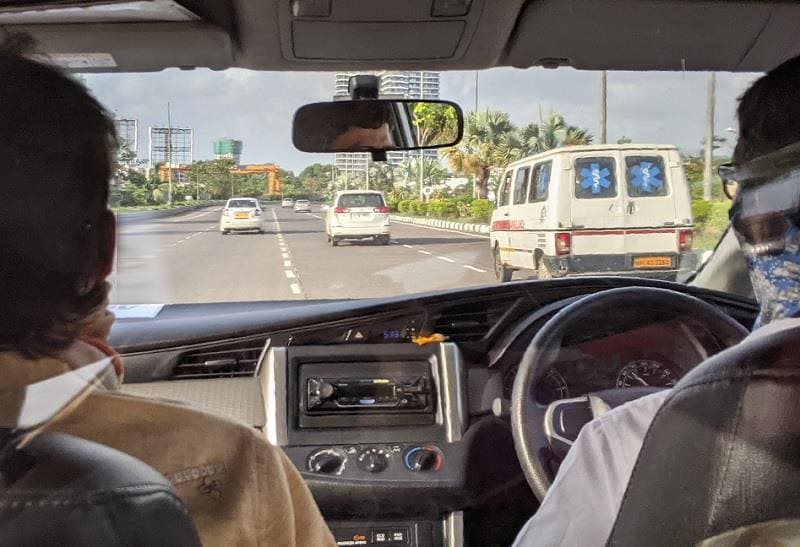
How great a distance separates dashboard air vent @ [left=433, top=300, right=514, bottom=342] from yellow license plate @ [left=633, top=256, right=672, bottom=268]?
645 millimetres

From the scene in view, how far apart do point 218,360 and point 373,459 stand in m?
0.81

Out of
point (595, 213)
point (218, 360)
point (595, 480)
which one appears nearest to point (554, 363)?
point (595, 213)

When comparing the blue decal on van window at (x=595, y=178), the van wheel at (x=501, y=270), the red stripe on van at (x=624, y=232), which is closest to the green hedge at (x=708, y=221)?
the red stripe on van at (x=624, y=232)

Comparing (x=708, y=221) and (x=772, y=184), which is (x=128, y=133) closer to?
(x=772, y=184)

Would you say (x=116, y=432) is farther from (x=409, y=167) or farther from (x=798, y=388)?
(x=409, y=167)

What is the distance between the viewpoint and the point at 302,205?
3.42 meters

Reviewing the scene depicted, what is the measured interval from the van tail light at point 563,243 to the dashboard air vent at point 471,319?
0.34 metres

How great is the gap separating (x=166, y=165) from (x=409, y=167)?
40.0 inches

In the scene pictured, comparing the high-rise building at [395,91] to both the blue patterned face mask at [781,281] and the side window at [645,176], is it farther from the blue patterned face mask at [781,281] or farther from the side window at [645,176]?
the blue patterned face mask at [781,281]

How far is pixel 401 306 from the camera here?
430cm

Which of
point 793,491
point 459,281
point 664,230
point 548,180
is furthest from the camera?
point 459,281

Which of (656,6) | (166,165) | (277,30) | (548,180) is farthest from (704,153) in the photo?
(166,165)

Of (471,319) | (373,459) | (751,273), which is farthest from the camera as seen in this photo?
(471,319)

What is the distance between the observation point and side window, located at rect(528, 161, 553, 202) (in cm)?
382
